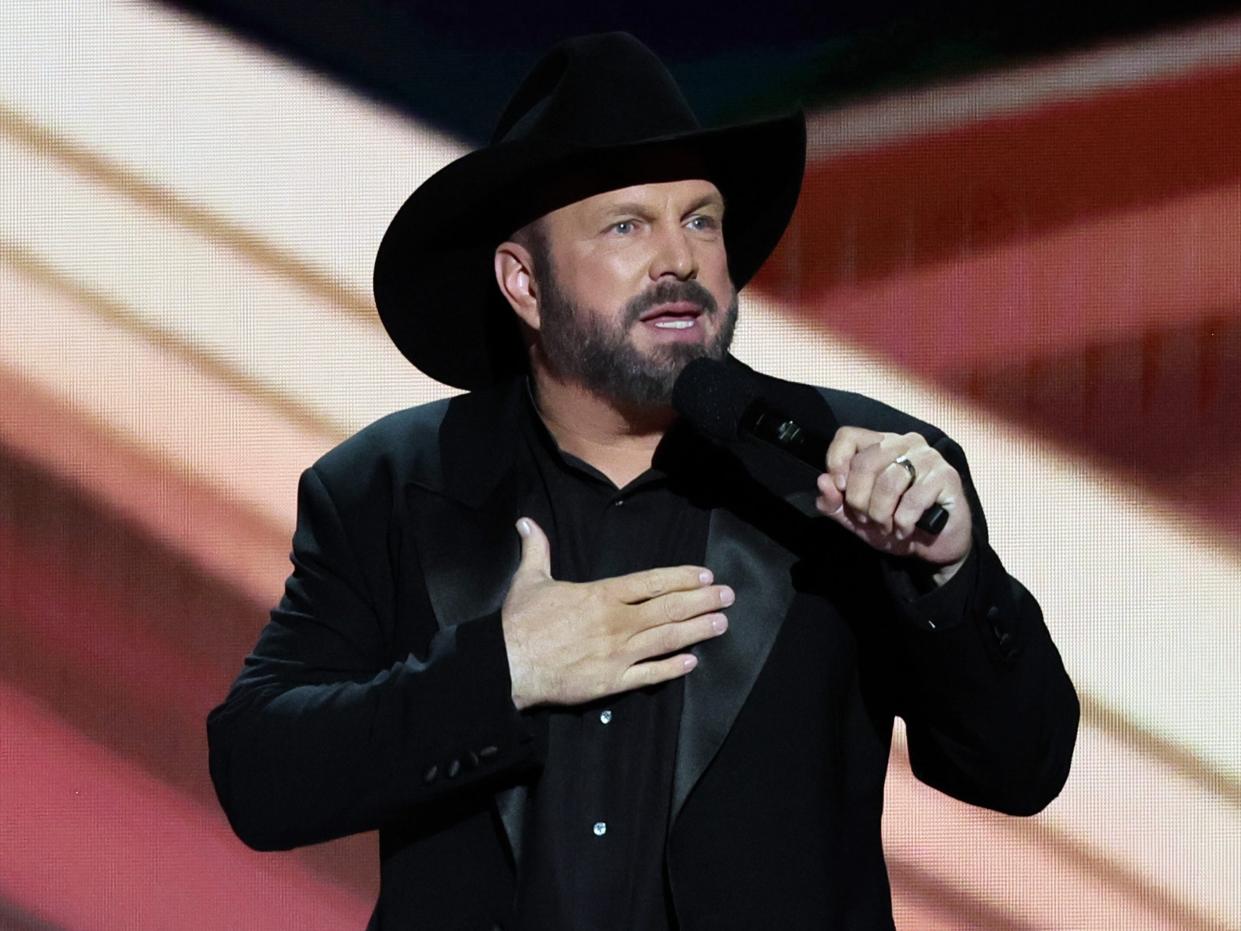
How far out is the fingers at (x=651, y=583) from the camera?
1.80m

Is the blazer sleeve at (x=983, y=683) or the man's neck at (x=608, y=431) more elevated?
the man's neck at (x=608, y=431)

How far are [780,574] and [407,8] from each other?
1.46 meters

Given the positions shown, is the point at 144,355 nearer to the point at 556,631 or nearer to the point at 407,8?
the point at 407,8

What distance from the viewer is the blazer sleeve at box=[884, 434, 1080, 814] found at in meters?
1.72

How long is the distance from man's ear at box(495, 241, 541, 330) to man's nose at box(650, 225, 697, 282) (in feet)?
0.67

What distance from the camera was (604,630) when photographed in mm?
1777

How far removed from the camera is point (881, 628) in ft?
6.24

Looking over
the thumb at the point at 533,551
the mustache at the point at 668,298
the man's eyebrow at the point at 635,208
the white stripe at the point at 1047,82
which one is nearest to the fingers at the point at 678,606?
the thumb at the point at 533,551

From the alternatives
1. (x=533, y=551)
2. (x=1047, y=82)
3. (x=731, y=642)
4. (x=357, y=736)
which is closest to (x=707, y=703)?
(x=731, y=642)

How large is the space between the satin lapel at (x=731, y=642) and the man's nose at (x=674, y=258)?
0.86ft

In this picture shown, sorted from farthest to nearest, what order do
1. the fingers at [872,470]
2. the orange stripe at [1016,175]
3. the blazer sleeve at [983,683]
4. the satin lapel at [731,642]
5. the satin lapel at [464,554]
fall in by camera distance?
the orange stripe at [1016,175]
the satin lapel at [464,554]
the satin lapel at [731,642]
the blazer sleeve at [983,683]
the fingers at [872,470]

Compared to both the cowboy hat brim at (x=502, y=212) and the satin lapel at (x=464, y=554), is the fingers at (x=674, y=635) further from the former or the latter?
the cowboy hat brim at (x=502, y=212)

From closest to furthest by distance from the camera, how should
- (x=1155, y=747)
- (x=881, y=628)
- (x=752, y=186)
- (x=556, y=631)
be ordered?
(x=556, y=631) → (x=881, y=628) → (x=752, y=186) → (x=1155, y=747)

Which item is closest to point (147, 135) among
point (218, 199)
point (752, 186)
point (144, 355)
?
point (218, 199)
